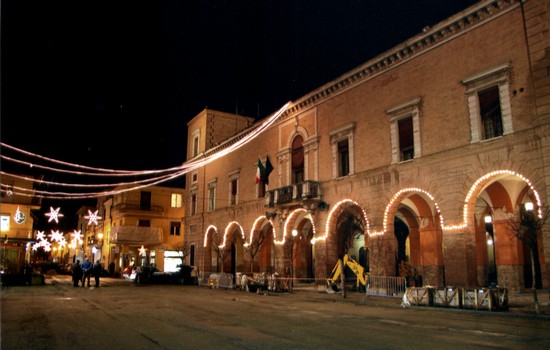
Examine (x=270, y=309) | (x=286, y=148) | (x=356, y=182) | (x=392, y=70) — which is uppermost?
(x=392, y=70)

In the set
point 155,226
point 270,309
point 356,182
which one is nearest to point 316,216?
point 356,182

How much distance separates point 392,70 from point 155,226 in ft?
124

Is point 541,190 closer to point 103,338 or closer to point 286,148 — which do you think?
point 103,338

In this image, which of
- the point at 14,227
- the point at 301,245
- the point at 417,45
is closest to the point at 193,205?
the point at 301,245

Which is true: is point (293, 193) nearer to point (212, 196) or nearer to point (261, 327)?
point (212, 196)

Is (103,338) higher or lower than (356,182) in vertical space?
lower

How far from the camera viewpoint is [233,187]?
1556 inches

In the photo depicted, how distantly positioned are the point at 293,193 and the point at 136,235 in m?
27.9

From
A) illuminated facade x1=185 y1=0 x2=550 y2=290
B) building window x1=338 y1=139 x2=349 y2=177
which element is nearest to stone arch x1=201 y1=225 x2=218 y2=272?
illuminated facade x1=185 y1=0 x2=550 y2=290

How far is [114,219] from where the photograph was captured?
192ft

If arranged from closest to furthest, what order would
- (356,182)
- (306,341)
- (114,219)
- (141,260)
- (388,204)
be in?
1. (306,341)
2. (388,204)
3. (356,182)
4. (141,260)
5. (114,219)

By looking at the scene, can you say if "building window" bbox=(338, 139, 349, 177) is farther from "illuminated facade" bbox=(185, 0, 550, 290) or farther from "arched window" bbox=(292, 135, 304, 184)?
"arched window" bbox=(292, 135, 304, 184)

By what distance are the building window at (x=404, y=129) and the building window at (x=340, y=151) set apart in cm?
353

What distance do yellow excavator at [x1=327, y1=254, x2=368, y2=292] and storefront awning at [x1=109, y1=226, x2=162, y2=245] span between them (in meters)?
30.6
